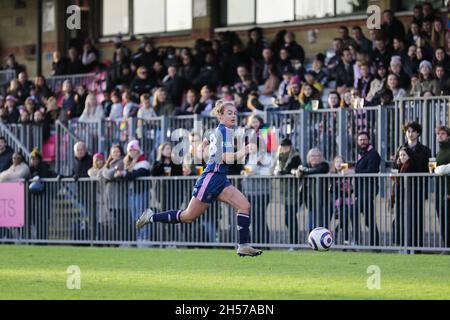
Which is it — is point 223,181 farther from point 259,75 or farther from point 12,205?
point 259,75

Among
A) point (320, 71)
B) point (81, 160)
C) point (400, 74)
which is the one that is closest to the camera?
point (400, 74)

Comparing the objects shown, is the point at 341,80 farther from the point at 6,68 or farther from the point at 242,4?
the point at 6,68

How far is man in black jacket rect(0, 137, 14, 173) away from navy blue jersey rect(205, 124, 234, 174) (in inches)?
408

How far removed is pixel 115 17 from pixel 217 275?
844 inches

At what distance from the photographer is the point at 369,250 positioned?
2059 cm

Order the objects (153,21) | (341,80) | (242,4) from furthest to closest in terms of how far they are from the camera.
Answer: (153,21)
(242,4)
(341,80)

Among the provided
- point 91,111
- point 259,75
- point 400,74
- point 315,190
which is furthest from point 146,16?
point 315,190

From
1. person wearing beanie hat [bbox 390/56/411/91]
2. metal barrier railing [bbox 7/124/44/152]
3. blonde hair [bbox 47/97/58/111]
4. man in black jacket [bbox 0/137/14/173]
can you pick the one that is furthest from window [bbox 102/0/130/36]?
person wearing beanie hat [bbox 390/56/411/91]

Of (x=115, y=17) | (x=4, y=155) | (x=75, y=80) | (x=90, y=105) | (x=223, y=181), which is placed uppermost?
(x=115, y=17)

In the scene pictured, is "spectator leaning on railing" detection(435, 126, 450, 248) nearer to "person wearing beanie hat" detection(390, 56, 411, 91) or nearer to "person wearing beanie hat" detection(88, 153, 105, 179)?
"person wearing beanie hat" detection(390, 56, 411, 91)

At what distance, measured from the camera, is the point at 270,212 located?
2189 centimetres

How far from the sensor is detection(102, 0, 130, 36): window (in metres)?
35.5
